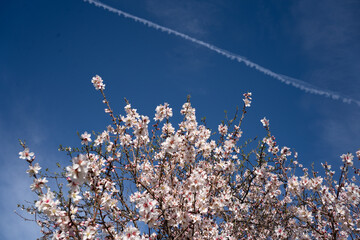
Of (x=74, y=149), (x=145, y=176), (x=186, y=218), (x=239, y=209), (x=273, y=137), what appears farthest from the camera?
(x=74, y=149)

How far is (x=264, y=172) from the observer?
5.15 metres

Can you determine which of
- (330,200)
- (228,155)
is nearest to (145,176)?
(228,155)

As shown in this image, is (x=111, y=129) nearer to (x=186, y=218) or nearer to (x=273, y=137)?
(x=186, y=218)

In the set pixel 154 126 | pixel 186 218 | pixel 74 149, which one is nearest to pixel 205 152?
pixel 154 126

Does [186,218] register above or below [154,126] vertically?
below

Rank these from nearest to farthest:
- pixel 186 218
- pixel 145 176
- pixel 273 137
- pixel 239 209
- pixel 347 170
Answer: pixel 186 218
pixel 347 170
pixel 145 176
pixel 273 137
pixel 239 209

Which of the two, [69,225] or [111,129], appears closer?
[69,225]

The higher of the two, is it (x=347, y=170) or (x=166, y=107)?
(x=166, y=107)

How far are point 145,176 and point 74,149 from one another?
3070mm

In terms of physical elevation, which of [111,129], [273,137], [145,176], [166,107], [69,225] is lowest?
[69,225]

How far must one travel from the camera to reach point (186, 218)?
13.2 ft

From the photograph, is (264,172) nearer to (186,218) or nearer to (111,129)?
(186,218)

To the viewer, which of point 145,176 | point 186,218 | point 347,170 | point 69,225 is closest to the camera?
point 69,225

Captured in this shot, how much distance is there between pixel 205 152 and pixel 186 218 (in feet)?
5.33
